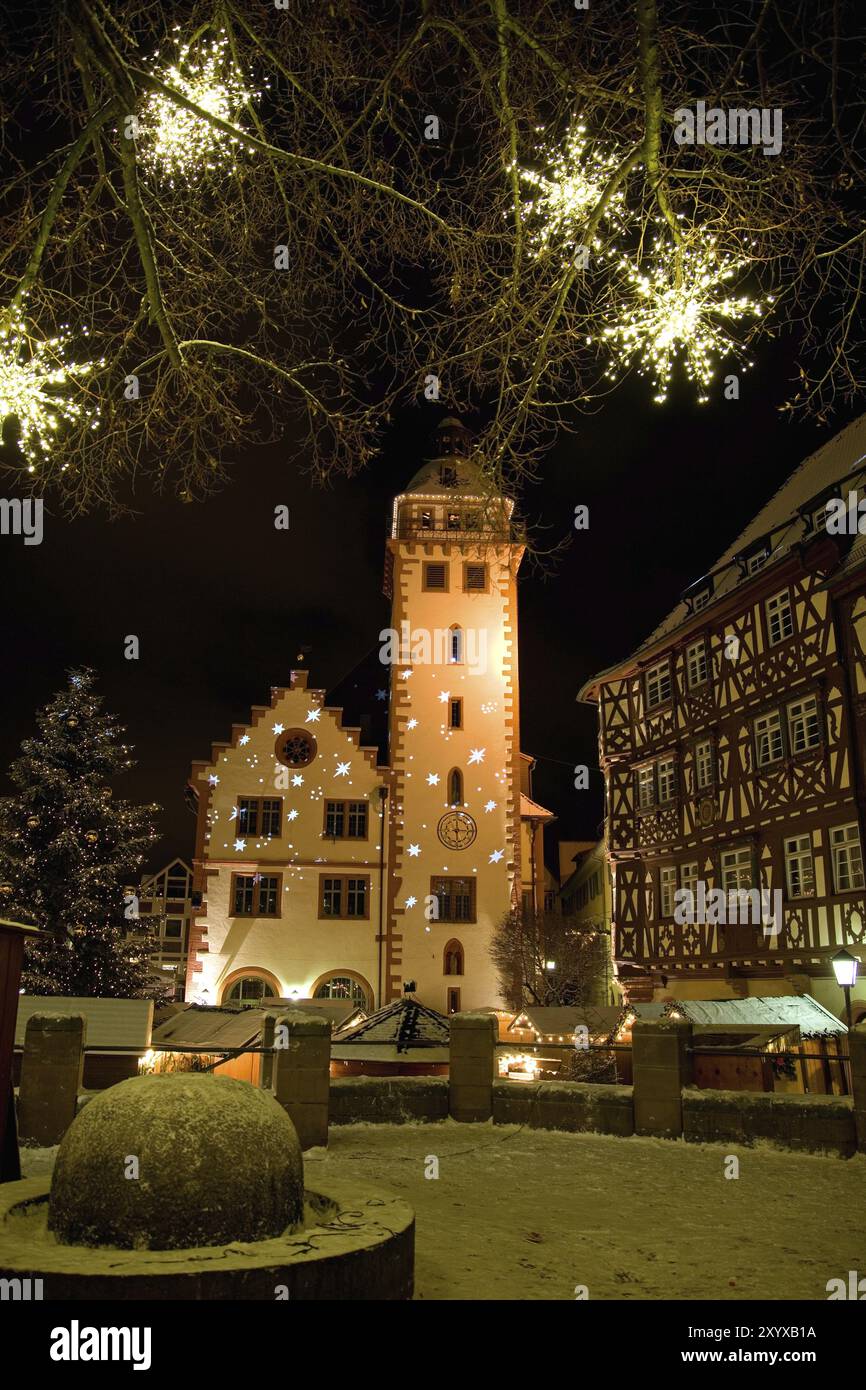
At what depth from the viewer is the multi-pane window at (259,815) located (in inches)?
1551

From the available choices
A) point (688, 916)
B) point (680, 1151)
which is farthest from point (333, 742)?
point (680, 1151)

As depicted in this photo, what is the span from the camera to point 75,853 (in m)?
29.3

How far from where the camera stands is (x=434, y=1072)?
25.1 metres

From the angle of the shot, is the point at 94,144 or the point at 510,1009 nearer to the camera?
the point at 94,144

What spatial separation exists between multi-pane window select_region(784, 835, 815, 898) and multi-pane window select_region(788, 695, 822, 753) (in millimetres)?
2300

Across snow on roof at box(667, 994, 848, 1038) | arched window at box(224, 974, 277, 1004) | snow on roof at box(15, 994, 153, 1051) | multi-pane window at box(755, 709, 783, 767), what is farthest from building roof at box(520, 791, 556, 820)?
snow on roof at box(15, 994, 153, 1051)

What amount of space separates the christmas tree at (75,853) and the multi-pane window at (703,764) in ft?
51.4

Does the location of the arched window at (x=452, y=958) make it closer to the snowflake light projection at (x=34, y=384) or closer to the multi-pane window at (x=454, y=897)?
the multi-pane window at (x=454, y=897)

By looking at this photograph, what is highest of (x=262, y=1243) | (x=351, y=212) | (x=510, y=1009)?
(x=351, y=212)

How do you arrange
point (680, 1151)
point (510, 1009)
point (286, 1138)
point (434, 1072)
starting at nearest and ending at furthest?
point (286, 1138) → point (680, 1151) → point (434, 1072) → point (510, 1009)

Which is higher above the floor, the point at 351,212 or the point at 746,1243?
the point at 351,212

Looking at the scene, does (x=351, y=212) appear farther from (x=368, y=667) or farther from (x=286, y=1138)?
(x=368, y=667)

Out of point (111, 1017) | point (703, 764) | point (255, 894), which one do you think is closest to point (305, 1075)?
point (111, 1017)

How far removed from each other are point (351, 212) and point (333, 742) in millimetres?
33491
